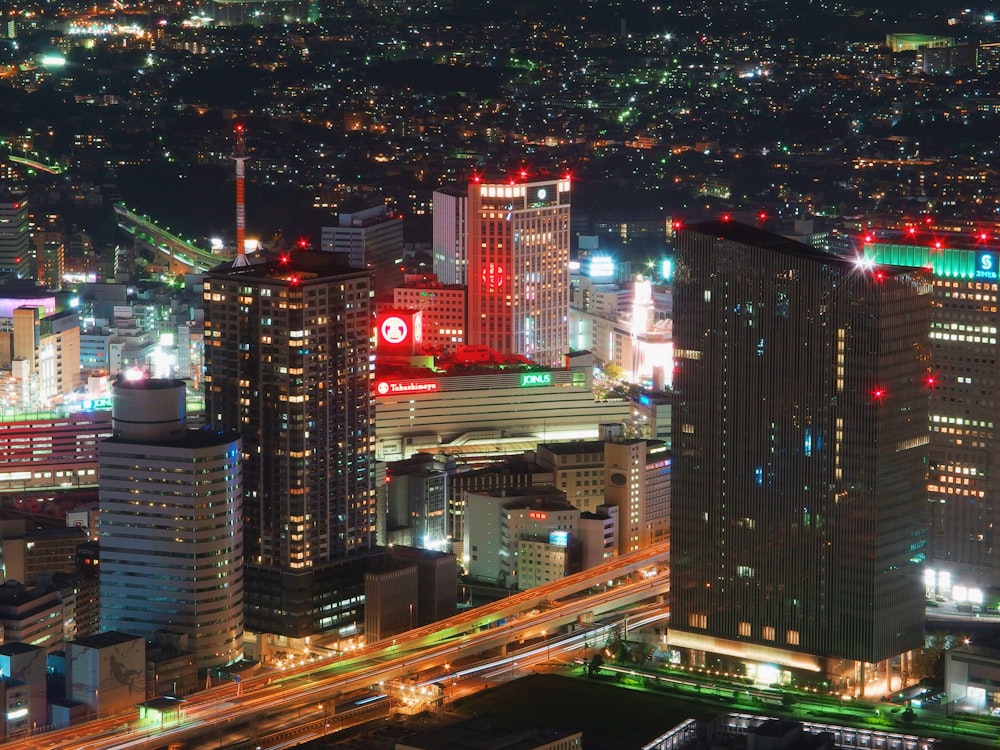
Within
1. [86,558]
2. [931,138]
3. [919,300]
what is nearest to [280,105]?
[931,138]

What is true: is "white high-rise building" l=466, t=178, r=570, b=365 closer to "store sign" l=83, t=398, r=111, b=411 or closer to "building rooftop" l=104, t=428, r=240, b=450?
"store sign" l=83, t=398, r=111, b=411

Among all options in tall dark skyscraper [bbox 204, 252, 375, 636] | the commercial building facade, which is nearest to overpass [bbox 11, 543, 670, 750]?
tall dark skyscraper [bbox 204, 252, 375, 636]

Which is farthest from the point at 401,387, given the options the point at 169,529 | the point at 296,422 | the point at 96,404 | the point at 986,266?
the point at 986,266

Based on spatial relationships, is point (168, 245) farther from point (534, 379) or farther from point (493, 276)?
point (534, 379)

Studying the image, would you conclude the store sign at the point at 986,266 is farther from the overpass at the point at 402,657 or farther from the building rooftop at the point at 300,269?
the building rooftop at the point at 300,269

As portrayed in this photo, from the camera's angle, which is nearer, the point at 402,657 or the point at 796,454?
the point at 796,454

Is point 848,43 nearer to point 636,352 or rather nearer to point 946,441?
point 636,352
